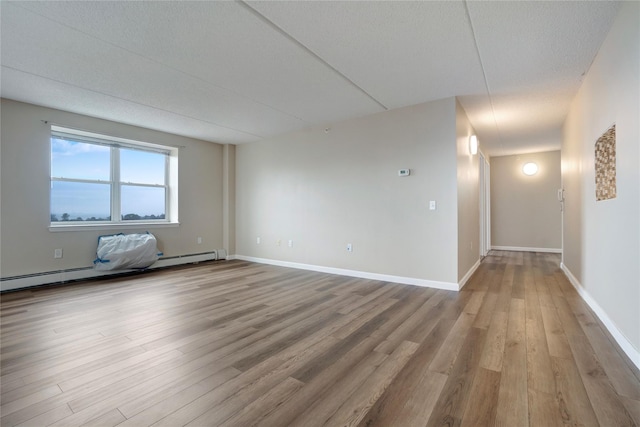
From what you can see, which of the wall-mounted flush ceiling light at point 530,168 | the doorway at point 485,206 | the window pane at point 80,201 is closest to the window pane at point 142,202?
the window pane at point 80,201

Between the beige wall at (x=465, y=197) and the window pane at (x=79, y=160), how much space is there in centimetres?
549

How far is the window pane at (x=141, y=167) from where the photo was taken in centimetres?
512

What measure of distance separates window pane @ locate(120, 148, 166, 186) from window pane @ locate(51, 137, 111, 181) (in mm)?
242

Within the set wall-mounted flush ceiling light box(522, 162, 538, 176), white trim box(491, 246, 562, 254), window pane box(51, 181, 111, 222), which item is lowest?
white trim box(491, 246, 562, 254)

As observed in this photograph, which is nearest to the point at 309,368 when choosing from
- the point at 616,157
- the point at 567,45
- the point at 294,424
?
the point at 294,424

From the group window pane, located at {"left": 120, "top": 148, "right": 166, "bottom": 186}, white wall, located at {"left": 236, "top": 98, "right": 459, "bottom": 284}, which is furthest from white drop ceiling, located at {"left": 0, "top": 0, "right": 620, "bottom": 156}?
window pane, located at {"left": 120, "top": 148, "right": 166, "bottom": 186}

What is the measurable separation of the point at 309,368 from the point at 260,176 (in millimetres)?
4629

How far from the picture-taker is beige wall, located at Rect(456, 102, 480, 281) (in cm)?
391

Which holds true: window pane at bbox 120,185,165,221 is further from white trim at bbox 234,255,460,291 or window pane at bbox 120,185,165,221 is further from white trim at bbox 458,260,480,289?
white trim at bbox 458,260,480,289

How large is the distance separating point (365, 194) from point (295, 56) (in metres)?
2.33

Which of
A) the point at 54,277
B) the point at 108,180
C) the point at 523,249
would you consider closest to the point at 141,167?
the point at 108,180

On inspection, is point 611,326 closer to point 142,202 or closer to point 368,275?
point 368,275

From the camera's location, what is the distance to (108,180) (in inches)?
193

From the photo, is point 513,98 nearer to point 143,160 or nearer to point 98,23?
point 98,23
